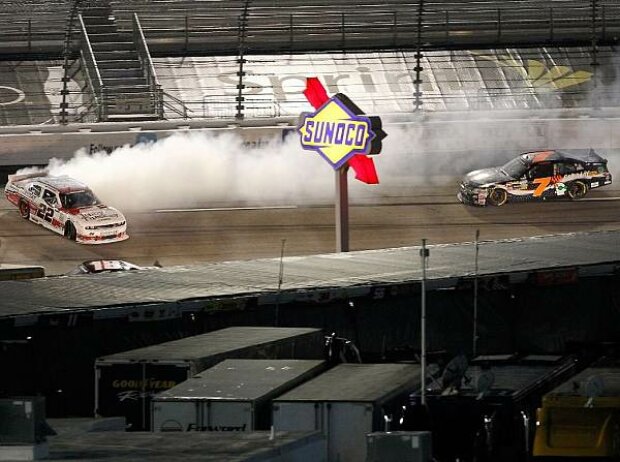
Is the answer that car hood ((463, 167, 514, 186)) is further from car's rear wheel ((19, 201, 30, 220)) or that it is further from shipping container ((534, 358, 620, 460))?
shipping container ((534, 358, 620, 460))

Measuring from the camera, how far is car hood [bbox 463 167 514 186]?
4506 cm

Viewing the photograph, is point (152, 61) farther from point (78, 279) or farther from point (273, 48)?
point (78, 279)

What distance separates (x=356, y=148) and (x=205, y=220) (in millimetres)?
6881

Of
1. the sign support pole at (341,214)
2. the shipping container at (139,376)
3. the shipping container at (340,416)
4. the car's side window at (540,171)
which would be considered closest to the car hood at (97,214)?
the sign support pole at (341,214)

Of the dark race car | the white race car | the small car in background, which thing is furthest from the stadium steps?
the dark race car

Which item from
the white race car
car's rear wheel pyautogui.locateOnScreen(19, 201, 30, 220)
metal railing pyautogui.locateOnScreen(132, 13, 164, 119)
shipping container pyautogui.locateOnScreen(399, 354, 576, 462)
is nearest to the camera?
shipping container pyautogui.locateOnScreen(399, 354, 576, 462)

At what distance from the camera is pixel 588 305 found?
1198 inches

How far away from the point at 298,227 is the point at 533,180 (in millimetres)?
6226

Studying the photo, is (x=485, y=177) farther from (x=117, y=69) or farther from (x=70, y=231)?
(x=70, y=231)

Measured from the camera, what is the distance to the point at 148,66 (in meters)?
48.2

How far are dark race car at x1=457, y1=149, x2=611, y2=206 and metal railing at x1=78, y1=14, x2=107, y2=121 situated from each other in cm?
966

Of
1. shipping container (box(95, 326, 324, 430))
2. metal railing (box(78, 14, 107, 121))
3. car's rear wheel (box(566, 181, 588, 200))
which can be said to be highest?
metal railing (box(78, 14, 107, 121))

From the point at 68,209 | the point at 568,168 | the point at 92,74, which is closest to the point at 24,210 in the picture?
the point at 68,209

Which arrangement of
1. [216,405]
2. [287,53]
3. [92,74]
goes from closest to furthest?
1. [216,405]
2. [92,74]
3. [287,53]
